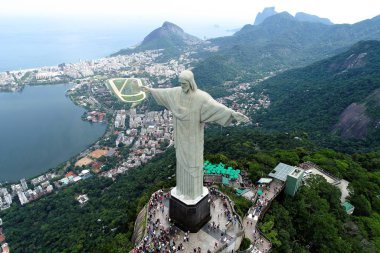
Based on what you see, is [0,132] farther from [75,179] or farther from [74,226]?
[74,226]

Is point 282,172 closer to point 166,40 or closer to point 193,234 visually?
point 193,234

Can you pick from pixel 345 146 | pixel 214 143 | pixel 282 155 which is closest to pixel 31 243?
pixel 214 143

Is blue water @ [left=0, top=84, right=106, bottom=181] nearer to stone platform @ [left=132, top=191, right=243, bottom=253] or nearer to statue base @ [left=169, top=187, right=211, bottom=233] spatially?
stone platform @ [left=132, top=191, right=243, bottom=253]

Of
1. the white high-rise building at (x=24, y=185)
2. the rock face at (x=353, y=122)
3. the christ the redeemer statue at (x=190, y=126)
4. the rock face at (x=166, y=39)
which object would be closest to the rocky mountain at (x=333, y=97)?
the rock face at (x=353, y=122)

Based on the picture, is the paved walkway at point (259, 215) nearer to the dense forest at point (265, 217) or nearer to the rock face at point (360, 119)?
the dense forest at point (265, 217)

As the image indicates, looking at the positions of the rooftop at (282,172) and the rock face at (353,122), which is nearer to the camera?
the rooftop at (282,172)

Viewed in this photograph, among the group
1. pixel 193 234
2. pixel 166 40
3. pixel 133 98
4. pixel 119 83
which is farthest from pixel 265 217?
pixel 166 40
